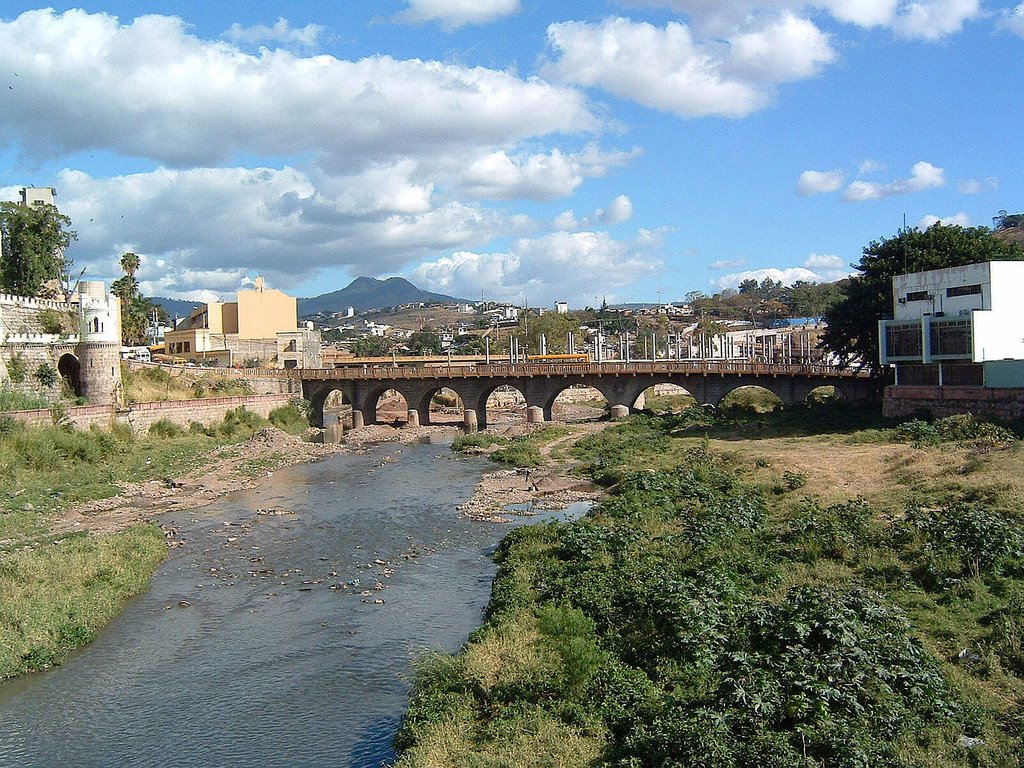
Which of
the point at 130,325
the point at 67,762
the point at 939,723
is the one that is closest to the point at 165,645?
the point at 67,762

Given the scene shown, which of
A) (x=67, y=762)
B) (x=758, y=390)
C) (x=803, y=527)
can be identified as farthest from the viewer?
(x=758, y=390)

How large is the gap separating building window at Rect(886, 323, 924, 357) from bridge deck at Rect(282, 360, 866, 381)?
1016cm

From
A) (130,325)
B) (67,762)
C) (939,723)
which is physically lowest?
(67,762)

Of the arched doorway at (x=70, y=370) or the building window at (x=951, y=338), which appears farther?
the arched doorway at (x=70, y=370)

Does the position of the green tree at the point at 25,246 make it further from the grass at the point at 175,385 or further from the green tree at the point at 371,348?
the green tree at the point at 371,348

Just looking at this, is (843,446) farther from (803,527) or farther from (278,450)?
(278,450)

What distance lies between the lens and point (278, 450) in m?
55.1

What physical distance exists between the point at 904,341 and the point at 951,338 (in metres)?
3.55

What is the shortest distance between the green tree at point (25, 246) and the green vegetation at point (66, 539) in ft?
56.8

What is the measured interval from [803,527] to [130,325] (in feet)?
227

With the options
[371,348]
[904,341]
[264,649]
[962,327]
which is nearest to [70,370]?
[264,649]

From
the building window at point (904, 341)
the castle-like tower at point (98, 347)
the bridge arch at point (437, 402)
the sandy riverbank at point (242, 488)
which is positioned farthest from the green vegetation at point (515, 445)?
the castle-like tower at point (98, 347)

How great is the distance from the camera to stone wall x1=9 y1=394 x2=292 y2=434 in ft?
145

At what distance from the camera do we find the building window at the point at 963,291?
146 ft
